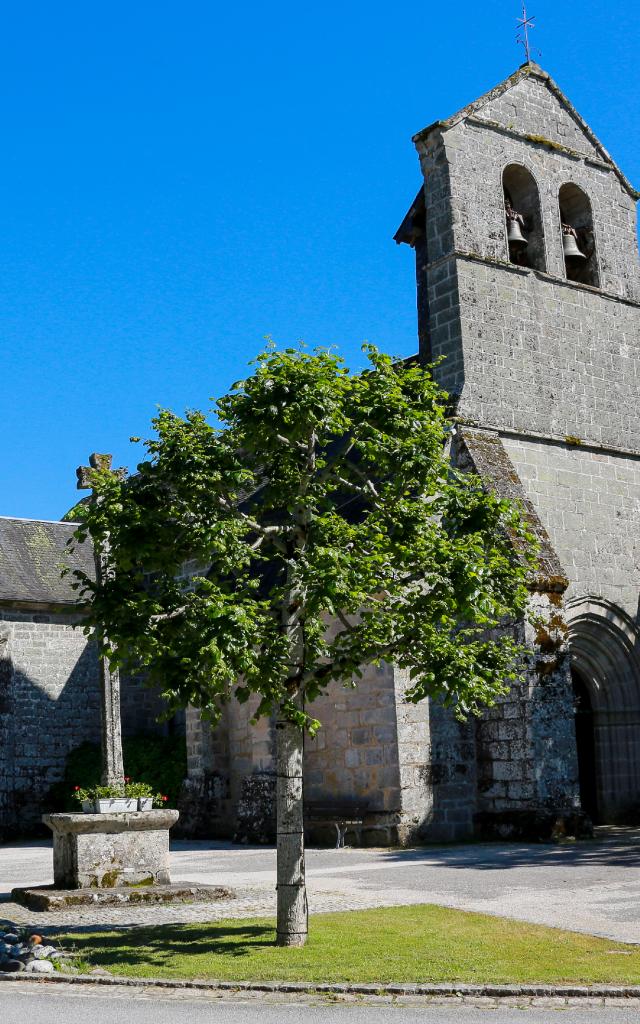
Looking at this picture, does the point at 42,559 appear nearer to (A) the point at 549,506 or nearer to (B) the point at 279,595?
(A) the point at 549,506

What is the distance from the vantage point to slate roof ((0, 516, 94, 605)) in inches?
897

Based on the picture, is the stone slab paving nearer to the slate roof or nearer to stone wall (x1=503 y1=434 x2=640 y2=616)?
stone wall (x1=503 y1=434 x2=640 y2=616)

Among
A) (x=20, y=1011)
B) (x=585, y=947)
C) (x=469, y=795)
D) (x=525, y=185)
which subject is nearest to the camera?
(x=20, y=1011)

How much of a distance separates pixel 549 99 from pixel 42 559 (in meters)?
14.3

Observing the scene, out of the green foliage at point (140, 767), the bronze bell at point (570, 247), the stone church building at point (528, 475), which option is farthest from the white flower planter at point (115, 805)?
the bronze bell at point (570, 247)

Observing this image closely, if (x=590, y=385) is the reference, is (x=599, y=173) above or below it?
above

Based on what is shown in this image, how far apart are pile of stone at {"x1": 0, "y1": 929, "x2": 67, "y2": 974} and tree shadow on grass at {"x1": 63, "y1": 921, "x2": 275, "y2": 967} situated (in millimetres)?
246

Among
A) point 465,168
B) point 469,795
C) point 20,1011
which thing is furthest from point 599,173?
point 20,1011

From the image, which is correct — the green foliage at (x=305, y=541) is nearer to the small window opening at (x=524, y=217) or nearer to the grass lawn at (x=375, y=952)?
the grass lawn at (x=375, y=952)

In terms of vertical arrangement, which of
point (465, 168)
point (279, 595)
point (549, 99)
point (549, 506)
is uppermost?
point (549, 99)

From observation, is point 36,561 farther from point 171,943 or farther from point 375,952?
point 375,952

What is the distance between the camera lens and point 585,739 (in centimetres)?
1731

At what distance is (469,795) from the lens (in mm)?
14836

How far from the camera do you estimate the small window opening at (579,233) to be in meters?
18.6
